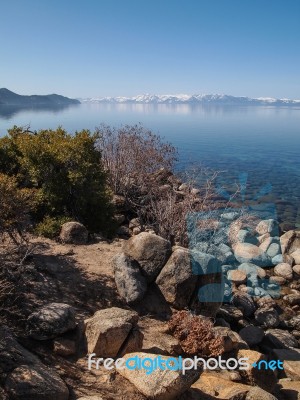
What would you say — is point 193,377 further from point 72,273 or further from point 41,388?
point 72,273

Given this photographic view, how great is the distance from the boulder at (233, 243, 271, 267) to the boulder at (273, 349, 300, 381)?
761 centimetres

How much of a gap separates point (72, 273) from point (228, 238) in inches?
436

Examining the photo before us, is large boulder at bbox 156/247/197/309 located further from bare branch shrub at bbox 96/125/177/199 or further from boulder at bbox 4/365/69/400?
bare branch shrub at bbox 96/125/177/199

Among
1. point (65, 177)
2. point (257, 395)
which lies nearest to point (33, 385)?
point (257, 395)

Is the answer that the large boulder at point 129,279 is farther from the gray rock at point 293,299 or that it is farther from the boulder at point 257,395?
the gray rock at point 293,299

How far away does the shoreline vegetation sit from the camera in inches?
277

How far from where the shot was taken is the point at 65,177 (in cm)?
1450

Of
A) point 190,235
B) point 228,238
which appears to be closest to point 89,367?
point 190,235

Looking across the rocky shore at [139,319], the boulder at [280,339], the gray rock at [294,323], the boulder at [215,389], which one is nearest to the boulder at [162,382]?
the rocky shore at [139,319]

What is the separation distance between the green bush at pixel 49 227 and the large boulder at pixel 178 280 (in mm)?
4396

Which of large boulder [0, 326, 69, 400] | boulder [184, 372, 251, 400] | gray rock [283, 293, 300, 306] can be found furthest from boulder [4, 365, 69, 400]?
gray rock [283, 293, 300, 306]

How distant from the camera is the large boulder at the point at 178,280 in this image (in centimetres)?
1065

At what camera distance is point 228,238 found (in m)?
19.9

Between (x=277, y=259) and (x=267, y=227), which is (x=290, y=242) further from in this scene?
(x=267, y=227)
